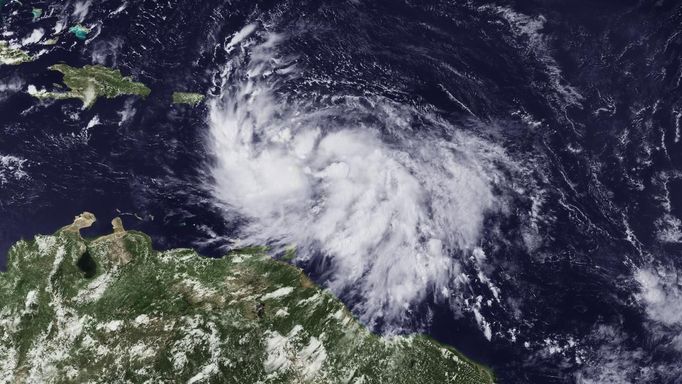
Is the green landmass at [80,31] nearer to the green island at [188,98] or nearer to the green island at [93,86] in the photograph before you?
the green island at [93,86]

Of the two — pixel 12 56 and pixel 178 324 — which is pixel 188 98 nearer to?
pixel 12 56

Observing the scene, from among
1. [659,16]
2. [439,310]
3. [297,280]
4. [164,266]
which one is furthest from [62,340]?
[659,16]

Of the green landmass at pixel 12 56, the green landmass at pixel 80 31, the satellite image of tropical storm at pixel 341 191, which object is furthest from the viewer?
the green landmass at pixel 80 31

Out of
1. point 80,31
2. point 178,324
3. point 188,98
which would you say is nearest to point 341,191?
point 178,324

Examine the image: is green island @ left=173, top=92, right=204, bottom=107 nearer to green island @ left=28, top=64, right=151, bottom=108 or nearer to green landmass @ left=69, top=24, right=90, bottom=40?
green island @ left=28, top=64, right=151, bottom=108

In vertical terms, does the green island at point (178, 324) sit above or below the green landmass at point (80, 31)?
below

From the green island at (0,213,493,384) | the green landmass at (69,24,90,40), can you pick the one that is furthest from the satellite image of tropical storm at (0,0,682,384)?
the green landmass at (69,24,90,40)

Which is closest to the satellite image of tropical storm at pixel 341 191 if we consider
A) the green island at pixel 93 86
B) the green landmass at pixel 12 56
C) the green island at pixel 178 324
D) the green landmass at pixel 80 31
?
the green island at pixel 178 324
